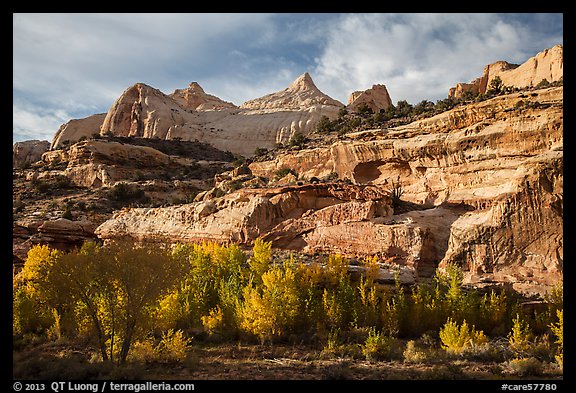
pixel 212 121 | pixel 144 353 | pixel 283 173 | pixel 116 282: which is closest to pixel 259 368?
pixel 144 353

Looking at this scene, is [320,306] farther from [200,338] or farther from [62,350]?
[62,350]

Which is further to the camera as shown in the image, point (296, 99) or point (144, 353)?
point (296, 99)

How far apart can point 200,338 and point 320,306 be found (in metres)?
4.96

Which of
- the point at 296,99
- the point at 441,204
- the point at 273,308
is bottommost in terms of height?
the point at 273,308

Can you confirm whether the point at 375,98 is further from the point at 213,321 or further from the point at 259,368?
the point at 259,368

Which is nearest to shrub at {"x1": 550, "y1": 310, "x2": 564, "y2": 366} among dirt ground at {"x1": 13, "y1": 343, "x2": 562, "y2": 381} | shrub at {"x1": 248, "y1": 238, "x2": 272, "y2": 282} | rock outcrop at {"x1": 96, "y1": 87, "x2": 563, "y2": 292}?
dirt ground at {"x1": 13, "y1": 343, "x2": 562, "y2": 381}

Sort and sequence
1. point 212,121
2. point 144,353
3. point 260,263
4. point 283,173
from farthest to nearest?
point 212,121 < point 283,173 < point 260,263 < point 144,353

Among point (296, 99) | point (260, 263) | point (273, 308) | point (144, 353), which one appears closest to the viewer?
point (144, 353)

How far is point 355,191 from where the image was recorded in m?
20.7

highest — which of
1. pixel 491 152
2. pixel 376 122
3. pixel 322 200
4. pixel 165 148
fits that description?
pixel 165 148

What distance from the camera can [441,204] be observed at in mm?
20188

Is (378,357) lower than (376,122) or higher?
lower

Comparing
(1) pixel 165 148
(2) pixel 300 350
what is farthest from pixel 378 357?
(1) pixel 165 148

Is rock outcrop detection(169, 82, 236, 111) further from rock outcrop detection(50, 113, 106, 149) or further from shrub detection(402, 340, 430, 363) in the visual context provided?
shrub detection(402, 340, 430, 363)
